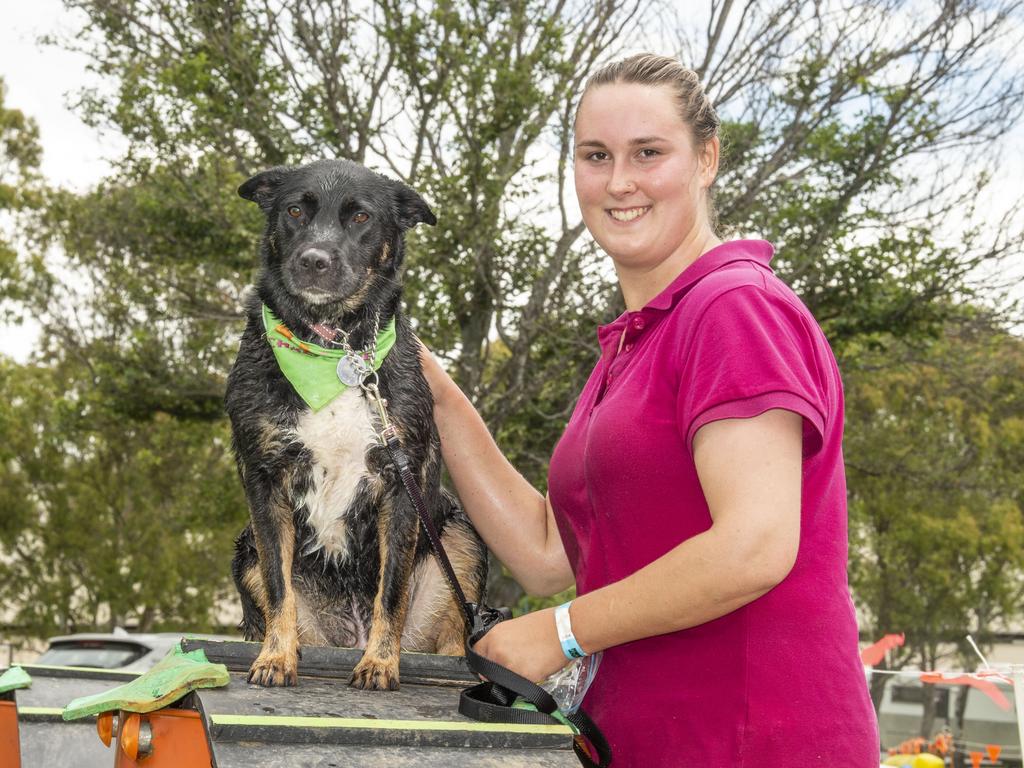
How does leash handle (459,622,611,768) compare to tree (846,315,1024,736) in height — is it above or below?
below

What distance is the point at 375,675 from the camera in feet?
8.36

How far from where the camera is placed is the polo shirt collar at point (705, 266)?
7.21ft

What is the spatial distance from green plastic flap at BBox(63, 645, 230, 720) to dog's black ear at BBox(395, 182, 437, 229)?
1.76 meters

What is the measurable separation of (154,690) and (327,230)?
1.60 m

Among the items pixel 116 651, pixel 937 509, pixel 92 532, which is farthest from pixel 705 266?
pixel 92 532

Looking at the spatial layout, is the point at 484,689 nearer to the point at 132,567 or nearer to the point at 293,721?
the point at 293,721

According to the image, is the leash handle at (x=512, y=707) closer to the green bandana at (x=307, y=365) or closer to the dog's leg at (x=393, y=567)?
the dog's leg at (x=393, y=567)

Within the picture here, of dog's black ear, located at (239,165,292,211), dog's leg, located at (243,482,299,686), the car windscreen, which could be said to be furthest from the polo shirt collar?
the car windscreen

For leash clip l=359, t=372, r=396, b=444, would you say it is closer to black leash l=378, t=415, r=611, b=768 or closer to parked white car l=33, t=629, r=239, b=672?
black leash l=378, t=415, r=611, b=768

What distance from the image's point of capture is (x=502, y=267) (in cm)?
1193

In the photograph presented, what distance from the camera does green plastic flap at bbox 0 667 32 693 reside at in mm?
2857

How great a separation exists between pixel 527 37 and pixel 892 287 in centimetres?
540

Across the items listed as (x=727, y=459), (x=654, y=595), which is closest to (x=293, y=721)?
(x=654, y=595)

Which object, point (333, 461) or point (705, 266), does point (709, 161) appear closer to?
point (705, 266)
